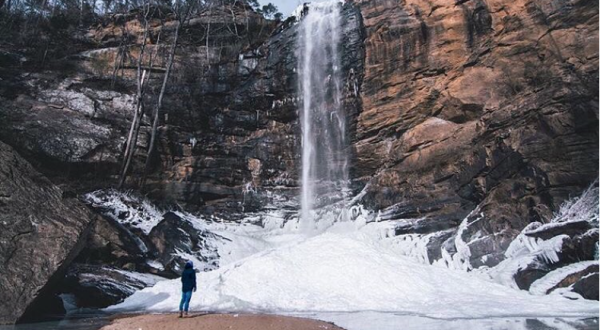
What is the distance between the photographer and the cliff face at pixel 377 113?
1745 cm

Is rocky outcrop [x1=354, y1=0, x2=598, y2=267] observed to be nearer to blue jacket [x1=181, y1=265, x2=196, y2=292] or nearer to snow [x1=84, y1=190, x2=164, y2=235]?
blue jacket [x1=181, y1=265, x2=196, y2=292]

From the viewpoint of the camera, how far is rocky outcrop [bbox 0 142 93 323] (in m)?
10.9

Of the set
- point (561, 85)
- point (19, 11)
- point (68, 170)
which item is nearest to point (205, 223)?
point (68, 170)

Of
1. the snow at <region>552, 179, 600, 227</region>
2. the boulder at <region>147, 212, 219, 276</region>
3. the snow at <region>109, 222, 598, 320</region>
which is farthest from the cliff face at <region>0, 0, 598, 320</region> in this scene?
the snow at <region>109, 222, 598, 320</region>

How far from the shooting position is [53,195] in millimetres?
12789

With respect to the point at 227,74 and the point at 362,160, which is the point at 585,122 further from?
the point at 227,74

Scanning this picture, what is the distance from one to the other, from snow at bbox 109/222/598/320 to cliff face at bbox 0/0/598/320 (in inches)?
100

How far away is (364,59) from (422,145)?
18.9ft

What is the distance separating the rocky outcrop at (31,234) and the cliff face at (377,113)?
16.2ft

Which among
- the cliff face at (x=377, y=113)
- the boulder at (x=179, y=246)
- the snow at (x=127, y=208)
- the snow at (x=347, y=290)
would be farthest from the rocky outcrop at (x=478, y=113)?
the snow at (x=127, y=208)

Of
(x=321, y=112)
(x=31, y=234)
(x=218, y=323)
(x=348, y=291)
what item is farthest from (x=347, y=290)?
(x=321, y=112)

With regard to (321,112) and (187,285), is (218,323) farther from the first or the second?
(321,112)

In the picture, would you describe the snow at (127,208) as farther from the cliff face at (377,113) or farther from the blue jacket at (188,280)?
the blue jacket at (188,280)

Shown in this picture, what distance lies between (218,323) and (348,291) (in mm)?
4851
